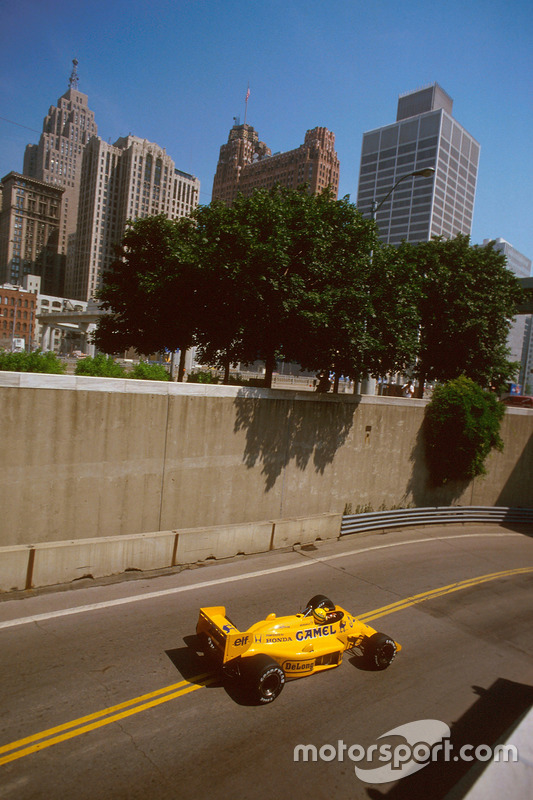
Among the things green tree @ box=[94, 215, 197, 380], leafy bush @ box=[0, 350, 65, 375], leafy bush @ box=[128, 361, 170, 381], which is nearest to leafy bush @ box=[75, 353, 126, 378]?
leafy bush @ box=[128, 361, 170, 381]

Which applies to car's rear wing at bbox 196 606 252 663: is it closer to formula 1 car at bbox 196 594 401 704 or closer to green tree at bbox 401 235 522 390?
formula 1 car at bbox 196 594 401 704

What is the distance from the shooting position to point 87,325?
254 feet

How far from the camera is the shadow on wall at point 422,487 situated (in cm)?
1994

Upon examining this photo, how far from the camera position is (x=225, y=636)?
23.4ft

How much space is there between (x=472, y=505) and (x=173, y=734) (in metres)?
18.6

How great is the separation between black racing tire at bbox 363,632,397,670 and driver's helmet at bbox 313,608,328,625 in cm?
89

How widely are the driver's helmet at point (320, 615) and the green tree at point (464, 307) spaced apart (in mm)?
16449

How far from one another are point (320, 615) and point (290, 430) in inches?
312

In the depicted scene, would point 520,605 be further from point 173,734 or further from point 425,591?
point 173,734

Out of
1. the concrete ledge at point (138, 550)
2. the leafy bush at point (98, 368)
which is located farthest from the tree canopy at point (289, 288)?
the concrete ledge at point (138, 550)

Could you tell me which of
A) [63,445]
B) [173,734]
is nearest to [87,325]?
[63,445]

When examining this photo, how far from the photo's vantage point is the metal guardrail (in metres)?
16.7

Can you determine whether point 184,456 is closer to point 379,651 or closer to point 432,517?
point 379,651

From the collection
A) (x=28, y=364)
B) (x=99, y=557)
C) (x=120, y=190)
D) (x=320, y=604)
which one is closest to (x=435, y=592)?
(x=320, y=604)
